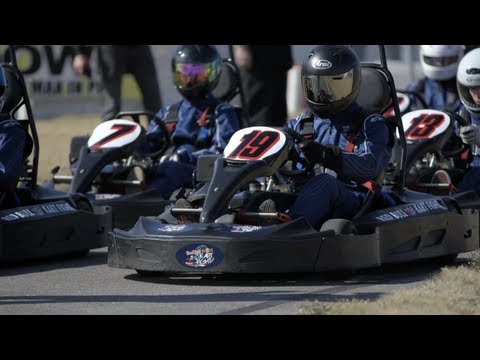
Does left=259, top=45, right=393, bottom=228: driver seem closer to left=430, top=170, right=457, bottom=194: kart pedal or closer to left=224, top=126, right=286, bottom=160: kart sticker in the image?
left=224, top=126, right=286, bottom=160: kart sticker

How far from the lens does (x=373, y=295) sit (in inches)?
265

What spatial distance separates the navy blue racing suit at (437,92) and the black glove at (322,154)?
4.74m

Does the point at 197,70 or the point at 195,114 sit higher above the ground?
the point at 197,70

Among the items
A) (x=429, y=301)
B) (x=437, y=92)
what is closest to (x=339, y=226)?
(x=429, y=301)

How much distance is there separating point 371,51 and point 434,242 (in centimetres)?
1573

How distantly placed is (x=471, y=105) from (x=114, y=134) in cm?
276

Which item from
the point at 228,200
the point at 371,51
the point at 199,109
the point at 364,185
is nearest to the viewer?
the point at 228,200

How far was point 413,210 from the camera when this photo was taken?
8.00m

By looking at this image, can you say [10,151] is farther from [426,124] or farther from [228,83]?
[228,83]

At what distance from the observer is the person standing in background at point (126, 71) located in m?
13.8

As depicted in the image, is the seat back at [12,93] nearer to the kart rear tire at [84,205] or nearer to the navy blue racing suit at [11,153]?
the navy blue racing suit at [11,153]

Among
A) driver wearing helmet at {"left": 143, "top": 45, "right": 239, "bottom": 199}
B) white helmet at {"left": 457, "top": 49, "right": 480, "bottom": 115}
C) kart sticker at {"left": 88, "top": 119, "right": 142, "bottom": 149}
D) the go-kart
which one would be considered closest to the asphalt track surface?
the go-kart
